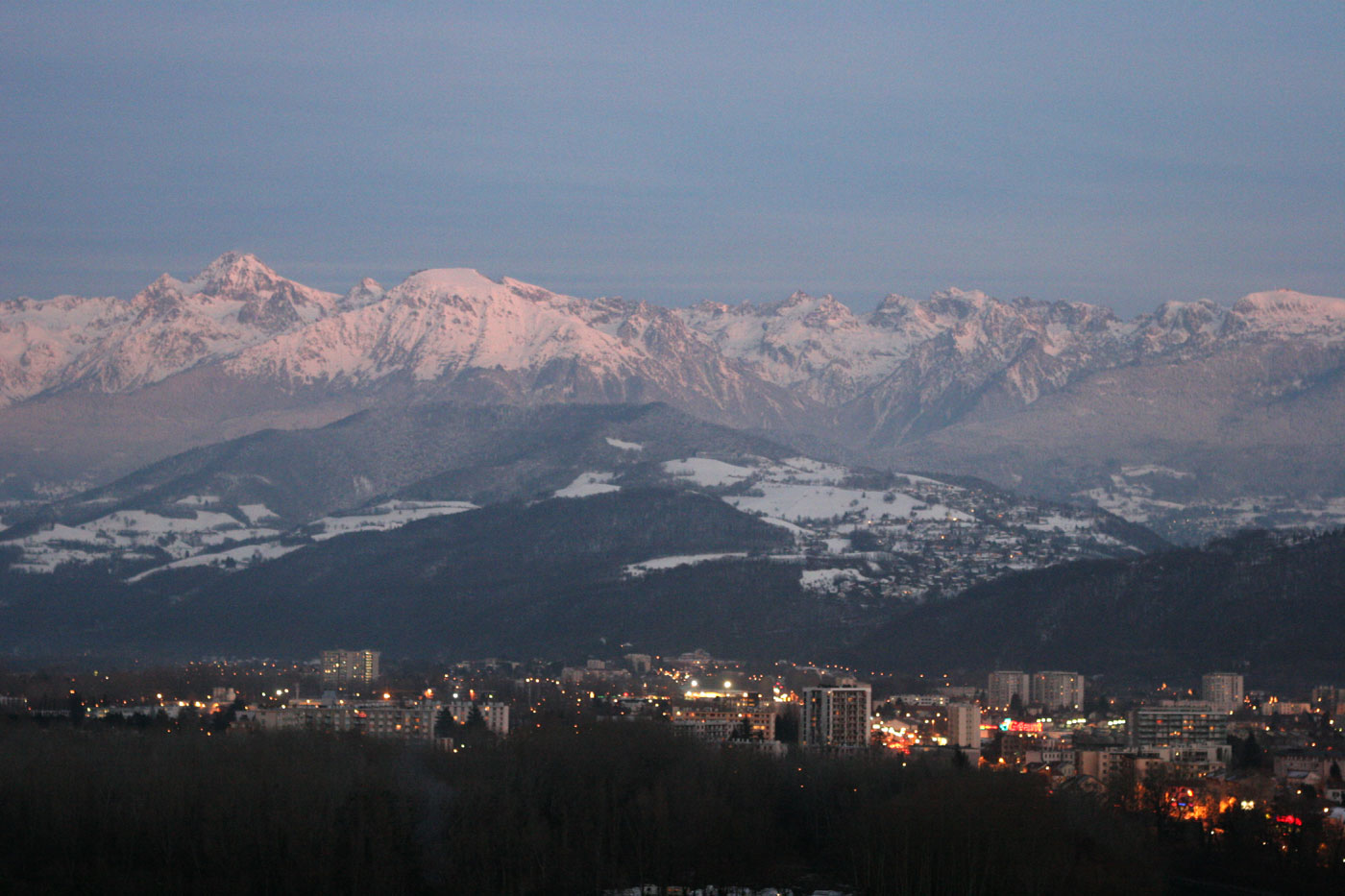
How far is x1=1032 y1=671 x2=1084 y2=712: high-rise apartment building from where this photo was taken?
14538 centimetres

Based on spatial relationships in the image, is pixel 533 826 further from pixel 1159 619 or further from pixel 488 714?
pixel 1159 619

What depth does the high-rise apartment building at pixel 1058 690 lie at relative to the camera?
477 ft

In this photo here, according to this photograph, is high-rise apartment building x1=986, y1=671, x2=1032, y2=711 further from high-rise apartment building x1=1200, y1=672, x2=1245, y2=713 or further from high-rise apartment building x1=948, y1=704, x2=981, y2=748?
high-rise apartment building x1=948, y1=704, x2=981, y2=748

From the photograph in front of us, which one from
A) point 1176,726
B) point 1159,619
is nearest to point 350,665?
point 1159,619

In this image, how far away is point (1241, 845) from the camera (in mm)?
83062

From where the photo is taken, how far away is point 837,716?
11644 cm

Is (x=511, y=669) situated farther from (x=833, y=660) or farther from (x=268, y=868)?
(x=268, y=868)

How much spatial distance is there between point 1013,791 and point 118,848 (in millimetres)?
26515

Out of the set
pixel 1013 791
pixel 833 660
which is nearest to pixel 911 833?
pixel 1013 791

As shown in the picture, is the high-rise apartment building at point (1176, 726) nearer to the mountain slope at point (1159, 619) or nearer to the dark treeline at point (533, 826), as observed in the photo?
the dark treeline at point (533, 826)

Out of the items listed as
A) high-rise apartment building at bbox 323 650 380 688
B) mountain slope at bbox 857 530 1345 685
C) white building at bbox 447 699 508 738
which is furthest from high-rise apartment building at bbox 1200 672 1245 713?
high-rise apartment building at bbox 323 650 380 688

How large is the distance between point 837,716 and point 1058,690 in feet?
112

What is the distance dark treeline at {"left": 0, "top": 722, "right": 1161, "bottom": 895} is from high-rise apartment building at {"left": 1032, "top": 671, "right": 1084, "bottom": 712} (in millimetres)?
56006

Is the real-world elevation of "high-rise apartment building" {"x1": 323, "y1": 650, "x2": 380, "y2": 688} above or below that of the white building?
above
